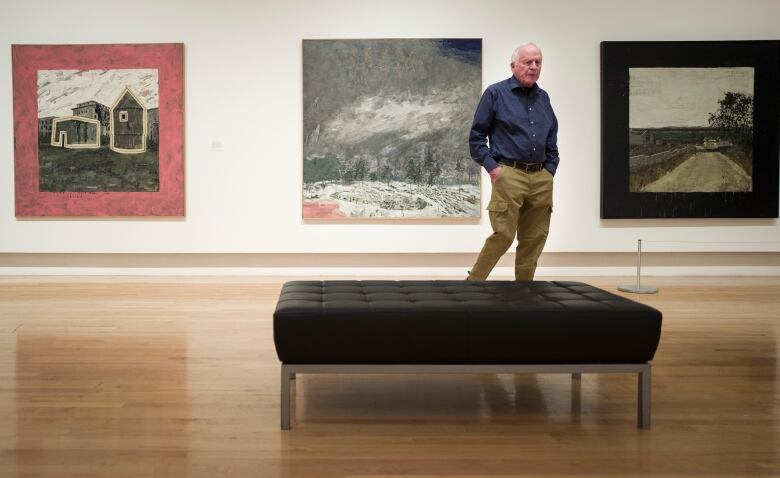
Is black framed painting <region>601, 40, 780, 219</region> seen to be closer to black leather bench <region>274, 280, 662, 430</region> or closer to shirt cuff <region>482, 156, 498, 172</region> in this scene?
shirt cuff <region>482, 156, 498, 172</region>

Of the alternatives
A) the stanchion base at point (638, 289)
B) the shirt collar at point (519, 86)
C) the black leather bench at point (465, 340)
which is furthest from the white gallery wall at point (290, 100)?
the black leather bench at point (465, 340)

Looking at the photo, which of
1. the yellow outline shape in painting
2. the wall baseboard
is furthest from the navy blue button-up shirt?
the yellow outline shape in painting

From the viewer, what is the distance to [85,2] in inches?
303

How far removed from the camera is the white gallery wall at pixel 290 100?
25.3 ft

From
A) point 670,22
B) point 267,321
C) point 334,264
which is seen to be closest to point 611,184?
point 670,22

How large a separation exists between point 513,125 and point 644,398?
7.51ft

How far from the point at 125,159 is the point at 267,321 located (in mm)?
3730

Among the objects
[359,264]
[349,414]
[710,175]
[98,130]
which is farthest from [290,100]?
[349,414]

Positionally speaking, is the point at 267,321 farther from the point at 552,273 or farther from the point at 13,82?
the point at 13,82

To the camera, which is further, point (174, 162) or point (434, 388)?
point (174, 162)

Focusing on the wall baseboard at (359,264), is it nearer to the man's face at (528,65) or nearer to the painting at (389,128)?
the painting at (389,128)

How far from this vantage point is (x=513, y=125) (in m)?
4.46

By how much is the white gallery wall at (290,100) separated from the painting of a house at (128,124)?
Answer: 0.51 metres

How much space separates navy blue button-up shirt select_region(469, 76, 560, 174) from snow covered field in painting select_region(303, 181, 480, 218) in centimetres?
312
